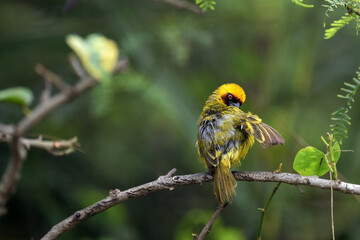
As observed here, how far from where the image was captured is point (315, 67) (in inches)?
216

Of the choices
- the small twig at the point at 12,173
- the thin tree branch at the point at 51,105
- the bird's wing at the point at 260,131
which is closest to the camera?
the bird's wing at the point at 260,131

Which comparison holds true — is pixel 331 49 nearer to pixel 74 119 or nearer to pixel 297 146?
pixel 297 146

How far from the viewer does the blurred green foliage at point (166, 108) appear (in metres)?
4.41

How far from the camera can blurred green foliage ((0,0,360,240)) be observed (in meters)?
4.41

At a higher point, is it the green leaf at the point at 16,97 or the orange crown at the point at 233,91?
the orange crown at the point at 233,91

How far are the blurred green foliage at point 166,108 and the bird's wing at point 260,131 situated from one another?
1.35m

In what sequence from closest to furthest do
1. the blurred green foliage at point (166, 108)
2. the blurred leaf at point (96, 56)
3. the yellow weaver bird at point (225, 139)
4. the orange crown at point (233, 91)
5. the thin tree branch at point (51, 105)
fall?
the yellow weaver bird at point (225, 139)
the thin tree branch at point (51, 105)
the blurred leaf at point (96, 56)
the orange crown at point (233, 91)
the blurred green foliage at point (166, 108)

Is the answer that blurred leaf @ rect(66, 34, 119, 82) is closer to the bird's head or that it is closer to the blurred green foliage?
the bird's head

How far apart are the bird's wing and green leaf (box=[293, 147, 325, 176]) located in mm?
220

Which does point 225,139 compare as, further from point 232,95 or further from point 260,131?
point 232,95

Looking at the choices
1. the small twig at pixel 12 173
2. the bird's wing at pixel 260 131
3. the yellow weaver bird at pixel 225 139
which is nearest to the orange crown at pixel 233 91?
the yellow weaver bird at pixel 225 139

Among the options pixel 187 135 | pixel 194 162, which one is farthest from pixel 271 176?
pixel 194 162

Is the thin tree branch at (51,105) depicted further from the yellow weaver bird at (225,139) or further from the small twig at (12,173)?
the yellow weaver bird at (225,139)

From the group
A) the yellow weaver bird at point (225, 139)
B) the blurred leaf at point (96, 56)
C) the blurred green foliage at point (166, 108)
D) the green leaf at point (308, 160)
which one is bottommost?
the blurred green foliage at point (166, 108)
